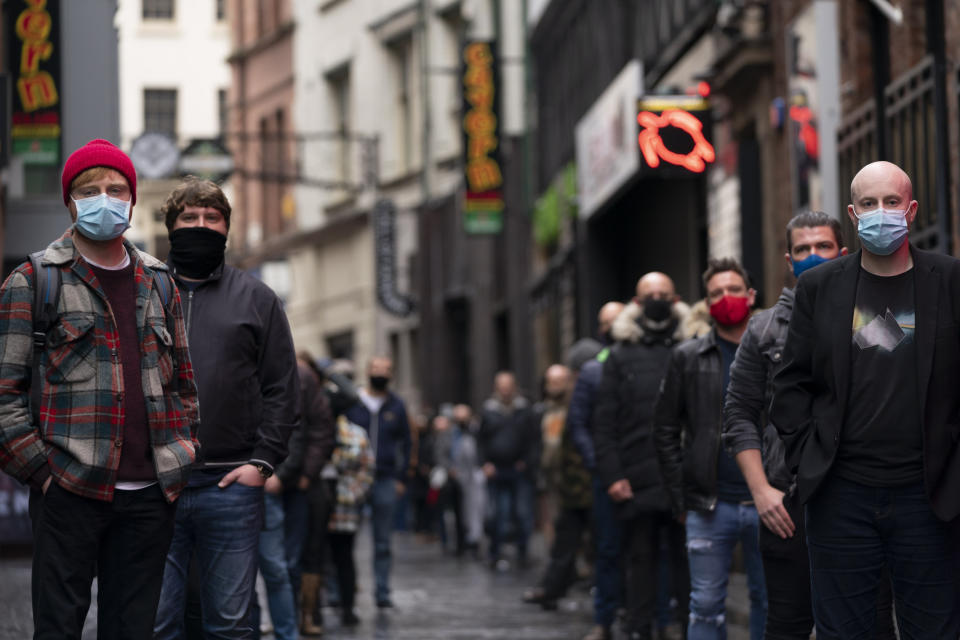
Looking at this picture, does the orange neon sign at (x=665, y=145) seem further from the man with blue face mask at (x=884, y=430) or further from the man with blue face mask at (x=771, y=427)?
the man with blue face mask at (x=884, y=430)

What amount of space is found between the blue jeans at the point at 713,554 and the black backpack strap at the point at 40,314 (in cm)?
320

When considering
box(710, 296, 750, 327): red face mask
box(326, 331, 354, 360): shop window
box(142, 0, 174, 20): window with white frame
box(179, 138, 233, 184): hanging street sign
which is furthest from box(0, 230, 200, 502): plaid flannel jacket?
box(142, 0, 174, 20): window with white frame

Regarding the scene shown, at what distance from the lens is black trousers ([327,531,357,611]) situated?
43.3 feet

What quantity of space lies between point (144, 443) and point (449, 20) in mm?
31006

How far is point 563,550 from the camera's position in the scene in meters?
14.0

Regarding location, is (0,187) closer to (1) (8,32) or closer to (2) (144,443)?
(1) (8,32)

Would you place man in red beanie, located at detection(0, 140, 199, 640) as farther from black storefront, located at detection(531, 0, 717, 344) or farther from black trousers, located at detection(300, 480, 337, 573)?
black storefront, located at detection(531, 0, 717, 344)

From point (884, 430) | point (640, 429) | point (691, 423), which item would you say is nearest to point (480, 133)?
point (640, 429)

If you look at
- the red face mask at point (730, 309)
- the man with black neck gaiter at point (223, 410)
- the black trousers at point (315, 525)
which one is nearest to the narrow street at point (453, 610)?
the black trousers at point (315, 525)

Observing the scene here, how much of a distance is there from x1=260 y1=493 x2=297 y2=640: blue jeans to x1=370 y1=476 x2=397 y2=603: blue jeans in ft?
13.5

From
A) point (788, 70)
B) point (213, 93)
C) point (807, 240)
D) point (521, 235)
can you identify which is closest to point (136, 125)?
point (213, 93)

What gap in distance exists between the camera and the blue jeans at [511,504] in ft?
65.5

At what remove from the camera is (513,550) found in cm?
2228

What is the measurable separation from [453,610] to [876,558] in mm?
8527
